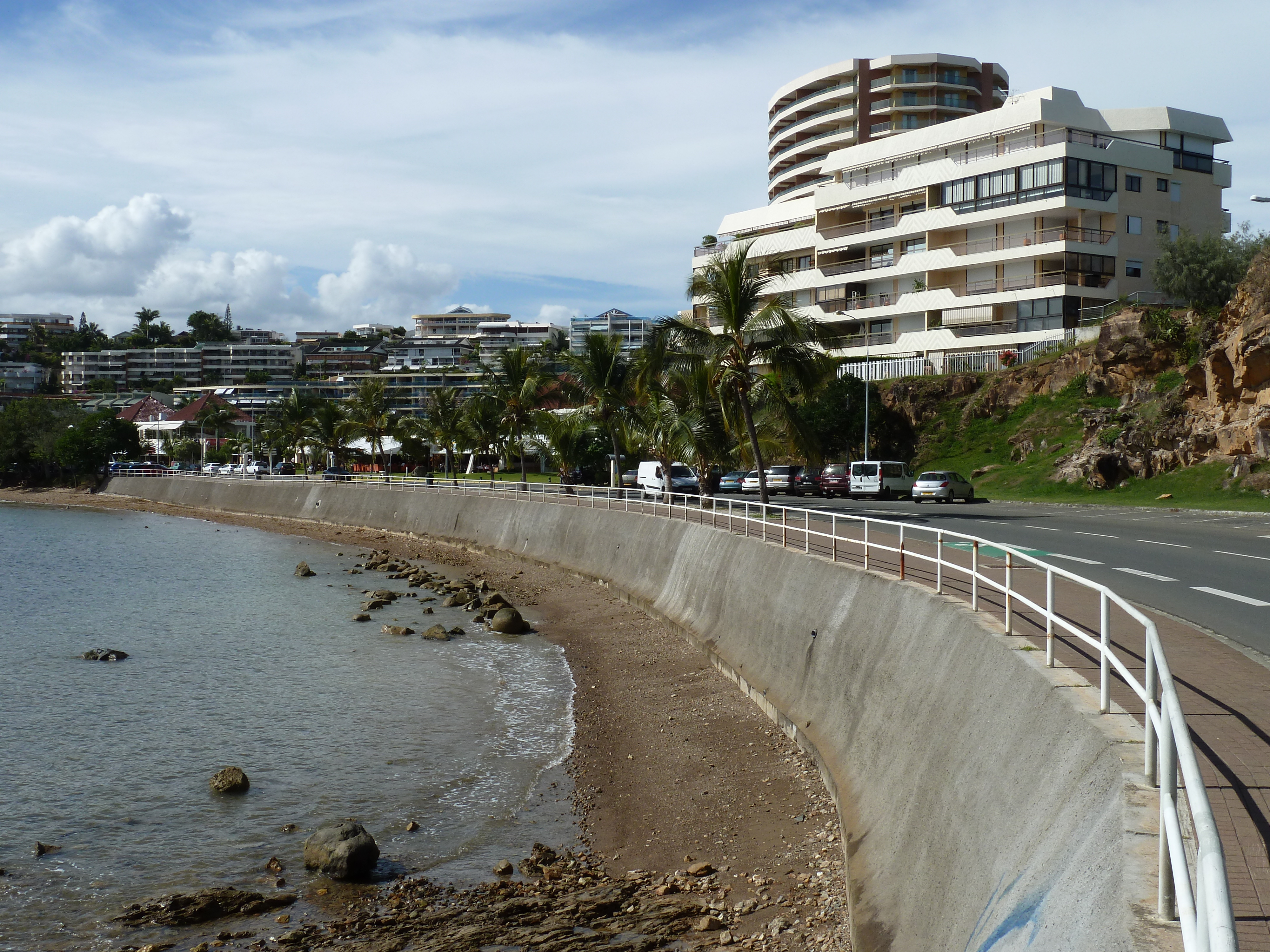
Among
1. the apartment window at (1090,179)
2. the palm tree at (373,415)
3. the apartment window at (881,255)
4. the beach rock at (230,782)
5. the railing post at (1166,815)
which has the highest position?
the apartment window at (1090,179)

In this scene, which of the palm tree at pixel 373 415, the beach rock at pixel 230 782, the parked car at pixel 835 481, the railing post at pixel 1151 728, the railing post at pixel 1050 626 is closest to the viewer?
the railing post at pixel 1151 728

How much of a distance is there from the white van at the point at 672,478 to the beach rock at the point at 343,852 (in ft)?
112

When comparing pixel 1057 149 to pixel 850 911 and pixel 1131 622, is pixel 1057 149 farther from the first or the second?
pixel 850 911

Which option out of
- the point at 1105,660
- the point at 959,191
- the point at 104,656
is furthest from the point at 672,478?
the point at 1105,660

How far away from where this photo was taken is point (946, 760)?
26.8ft

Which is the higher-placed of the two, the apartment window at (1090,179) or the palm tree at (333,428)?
the apartment window at (1090,179)

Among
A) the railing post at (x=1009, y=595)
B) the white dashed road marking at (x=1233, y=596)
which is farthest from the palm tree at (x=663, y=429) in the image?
the railing post at (x=1009, y=595)

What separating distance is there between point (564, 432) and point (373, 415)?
2834cm

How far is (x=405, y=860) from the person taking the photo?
11.7m

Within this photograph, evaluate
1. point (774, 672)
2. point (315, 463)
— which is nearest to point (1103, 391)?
point (774, 672)

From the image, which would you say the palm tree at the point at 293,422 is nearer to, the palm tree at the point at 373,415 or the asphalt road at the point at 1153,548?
the palm tree at the point at 373,415

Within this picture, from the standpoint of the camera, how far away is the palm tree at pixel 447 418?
64.2 m

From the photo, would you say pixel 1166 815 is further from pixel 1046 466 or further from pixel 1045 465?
pixel 1045 465

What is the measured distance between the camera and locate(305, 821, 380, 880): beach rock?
11.1m
